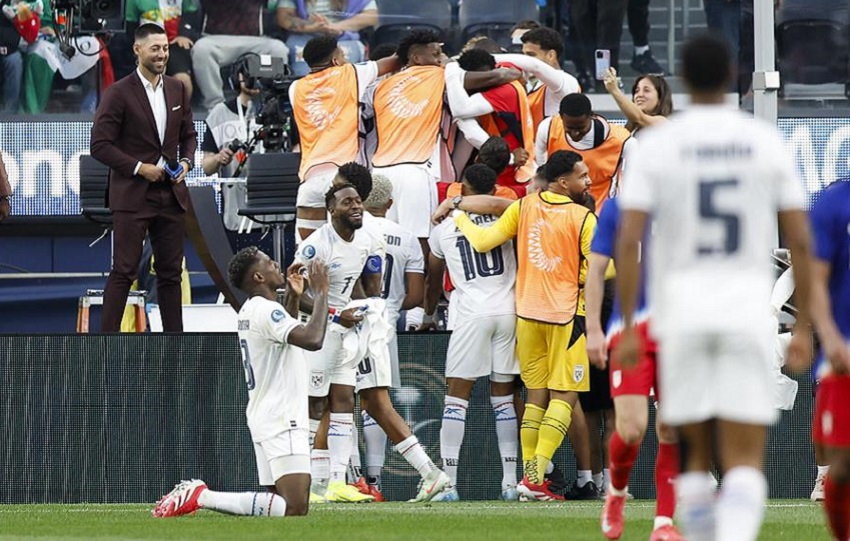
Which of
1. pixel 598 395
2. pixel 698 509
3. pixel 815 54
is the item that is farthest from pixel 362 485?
pixel 815 54

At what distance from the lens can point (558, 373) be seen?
40.4 feet

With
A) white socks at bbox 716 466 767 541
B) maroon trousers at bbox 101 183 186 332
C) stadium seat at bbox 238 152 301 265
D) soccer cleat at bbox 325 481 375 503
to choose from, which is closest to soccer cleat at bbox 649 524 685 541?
white socks at bbox 716 466 767 541

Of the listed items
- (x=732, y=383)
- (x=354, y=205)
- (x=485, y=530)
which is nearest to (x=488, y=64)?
(x=354, y=205)

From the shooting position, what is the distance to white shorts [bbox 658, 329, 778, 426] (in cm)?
577

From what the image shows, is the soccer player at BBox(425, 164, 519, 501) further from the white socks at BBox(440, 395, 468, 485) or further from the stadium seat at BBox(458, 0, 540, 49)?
the stadium seat at BBox(458, 0, 540, 49)

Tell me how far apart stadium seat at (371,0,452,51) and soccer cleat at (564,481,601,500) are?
6830mm

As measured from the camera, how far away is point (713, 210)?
5.81 meters

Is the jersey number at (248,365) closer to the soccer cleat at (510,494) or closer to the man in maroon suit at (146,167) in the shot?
the soccer cleat at (510,494)

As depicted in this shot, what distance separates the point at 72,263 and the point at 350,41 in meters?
3.62

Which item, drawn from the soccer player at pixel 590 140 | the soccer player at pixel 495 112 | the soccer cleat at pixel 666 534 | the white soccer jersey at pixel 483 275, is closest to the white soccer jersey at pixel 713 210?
the soccer cleat at pixel 666 534

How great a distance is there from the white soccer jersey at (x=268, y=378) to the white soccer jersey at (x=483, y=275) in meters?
2.63

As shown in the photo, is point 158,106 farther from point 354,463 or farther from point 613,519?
point 613,519

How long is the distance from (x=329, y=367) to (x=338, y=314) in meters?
0.36

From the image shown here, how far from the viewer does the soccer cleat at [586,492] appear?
41.6 ft
